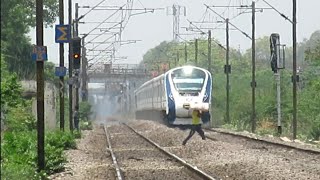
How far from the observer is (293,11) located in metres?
40.7

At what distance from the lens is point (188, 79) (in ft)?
146

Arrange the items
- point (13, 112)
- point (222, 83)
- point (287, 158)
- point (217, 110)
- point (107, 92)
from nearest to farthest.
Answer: point (287, 158) → point (13, 112) → point (217, 110) → point (222, 83) → point (107, 92)

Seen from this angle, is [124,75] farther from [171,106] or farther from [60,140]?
[60,140]

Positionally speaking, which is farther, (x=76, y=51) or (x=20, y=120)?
(x=20, y=120)

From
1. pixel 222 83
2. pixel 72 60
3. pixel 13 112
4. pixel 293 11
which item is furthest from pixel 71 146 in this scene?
pixel 222 83

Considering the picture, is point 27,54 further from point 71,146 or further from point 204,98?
point 71,146

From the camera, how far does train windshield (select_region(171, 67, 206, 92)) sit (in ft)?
145

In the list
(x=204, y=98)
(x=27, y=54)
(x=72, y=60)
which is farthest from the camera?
(x=27, y=54)

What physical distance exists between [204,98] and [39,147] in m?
23.6

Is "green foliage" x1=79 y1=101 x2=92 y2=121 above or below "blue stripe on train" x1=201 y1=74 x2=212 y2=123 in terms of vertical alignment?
below

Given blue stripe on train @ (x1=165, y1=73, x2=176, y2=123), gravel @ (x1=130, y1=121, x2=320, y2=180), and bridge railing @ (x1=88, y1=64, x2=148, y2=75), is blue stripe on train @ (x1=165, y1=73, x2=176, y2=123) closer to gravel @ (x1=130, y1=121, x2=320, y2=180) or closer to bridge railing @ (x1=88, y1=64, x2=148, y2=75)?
gravel @ (x1=130, y1=121, x2=320, y2=180)

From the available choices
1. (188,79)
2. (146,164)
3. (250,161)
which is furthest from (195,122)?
(188,79)

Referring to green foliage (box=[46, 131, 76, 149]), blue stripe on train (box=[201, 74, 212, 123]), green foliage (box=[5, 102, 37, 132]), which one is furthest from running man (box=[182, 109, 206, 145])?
blue stripe on train (box=[201, 74, 212, 123])

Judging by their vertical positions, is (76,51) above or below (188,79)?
above
